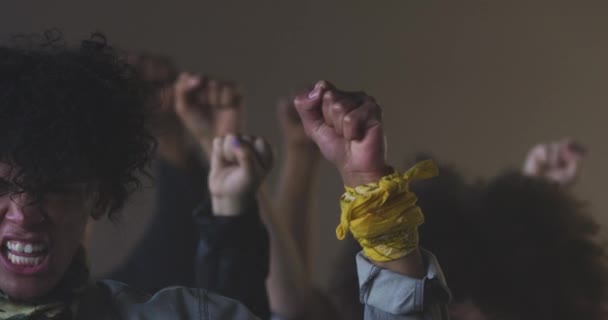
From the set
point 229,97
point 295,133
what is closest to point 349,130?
point 229,97

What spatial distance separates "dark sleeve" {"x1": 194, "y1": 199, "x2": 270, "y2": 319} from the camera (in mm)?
1084

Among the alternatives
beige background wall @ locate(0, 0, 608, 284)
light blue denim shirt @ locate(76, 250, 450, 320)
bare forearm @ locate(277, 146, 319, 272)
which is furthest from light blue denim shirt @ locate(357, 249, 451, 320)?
beige background wall @ locate(0, 0, 608, 284)

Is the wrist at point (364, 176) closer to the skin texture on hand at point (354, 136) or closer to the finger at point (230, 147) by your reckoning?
the skin texture on hand at point (354, 136)

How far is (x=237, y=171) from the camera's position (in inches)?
44.0

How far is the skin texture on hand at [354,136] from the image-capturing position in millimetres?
762

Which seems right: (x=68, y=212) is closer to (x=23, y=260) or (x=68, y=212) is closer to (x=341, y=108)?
(x=23, y=260)

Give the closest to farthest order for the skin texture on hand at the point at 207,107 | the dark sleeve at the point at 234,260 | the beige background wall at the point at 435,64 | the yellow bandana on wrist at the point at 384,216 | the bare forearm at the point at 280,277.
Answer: the yellow bandana on wrist at the point at 384,216 < the dark sleeve at the point at 234,260 < the bare forearm at the point at 280,277 < the skin texture on hand at the point at 207,107 < the beige background wall at the point at 435,64

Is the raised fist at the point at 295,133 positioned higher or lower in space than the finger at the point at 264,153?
lower

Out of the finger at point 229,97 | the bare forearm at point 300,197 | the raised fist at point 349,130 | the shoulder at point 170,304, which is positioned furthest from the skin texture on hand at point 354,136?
the bare forearm at point 300,197

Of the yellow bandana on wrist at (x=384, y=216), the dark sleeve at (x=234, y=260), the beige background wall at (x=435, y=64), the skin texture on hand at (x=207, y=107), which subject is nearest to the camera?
the yellow bandana on wrist at (x=384, y=216)

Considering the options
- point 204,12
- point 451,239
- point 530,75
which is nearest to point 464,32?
point 530,75

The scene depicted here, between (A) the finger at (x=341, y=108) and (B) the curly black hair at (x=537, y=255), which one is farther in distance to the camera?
(B) the curly black hair at (x=537, y=255)

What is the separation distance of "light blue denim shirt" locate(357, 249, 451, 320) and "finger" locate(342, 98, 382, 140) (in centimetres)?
11

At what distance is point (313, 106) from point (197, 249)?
419mm
